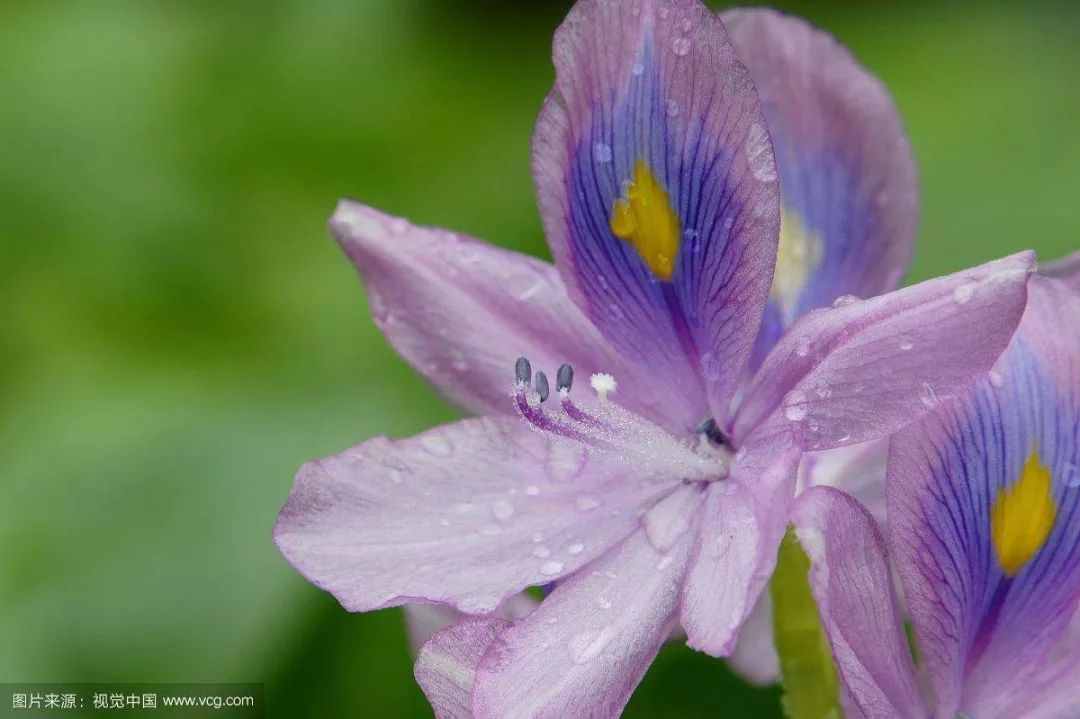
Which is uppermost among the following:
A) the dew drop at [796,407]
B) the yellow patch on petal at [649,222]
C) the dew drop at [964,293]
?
the dew drop at [964,293]

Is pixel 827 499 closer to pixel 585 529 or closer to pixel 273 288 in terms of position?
pixel 585 529

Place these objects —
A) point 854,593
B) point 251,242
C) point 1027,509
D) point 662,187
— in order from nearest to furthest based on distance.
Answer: point 854,593
point 1027,509
point 662,187
point 251,242

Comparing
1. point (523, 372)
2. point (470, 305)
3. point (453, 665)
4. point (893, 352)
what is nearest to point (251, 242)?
point (470, 305)

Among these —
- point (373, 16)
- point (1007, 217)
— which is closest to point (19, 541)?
point (373, 16)

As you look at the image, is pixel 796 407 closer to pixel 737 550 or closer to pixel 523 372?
pixel 737 550

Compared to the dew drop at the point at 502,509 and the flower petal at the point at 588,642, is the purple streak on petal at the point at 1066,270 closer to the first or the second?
the flower petal at the point at 588,642

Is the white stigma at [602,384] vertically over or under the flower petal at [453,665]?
over

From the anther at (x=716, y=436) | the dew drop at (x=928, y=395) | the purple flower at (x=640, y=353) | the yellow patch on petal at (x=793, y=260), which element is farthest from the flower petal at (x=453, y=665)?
the yellow patch on petal at (x=793, y=260)
